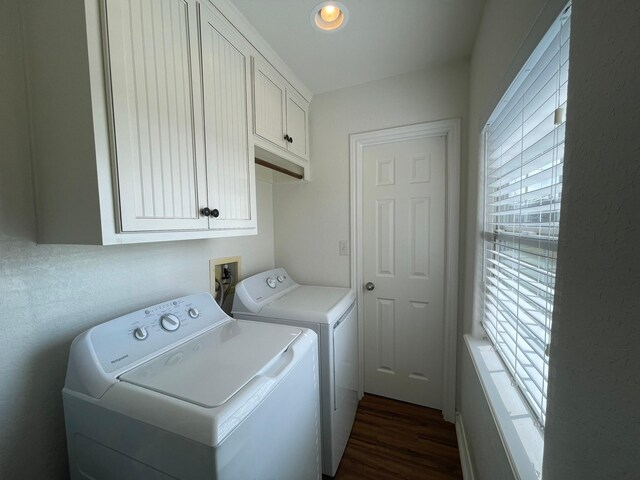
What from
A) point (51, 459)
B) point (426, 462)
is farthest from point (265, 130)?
point (426, 462)

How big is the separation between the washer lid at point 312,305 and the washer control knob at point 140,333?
2.05 ft

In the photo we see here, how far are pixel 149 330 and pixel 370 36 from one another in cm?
184

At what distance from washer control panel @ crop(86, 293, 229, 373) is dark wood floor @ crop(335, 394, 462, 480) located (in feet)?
4.10

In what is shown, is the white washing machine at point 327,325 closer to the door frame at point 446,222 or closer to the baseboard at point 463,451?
the door frame at point 446,222

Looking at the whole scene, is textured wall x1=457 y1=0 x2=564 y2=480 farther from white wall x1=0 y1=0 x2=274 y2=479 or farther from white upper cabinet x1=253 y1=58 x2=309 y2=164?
white wall x1=0 y1=0 x2=274 y2=479

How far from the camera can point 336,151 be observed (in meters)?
1.97

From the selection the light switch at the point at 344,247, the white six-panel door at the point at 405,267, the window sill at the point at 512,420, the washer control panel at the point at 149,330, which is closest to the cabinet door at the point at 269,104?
the white six-panel door at the point at 405,267

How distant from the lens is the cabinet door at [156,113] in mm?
745

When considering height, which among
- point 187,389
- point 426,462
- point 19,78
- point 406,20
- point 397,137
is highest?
point 406,20

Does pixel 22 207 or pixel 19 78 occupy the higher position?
pixel 19 78

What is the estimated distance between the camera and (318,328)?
1.37m

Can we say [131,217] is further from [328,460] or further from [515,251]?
[328,460]

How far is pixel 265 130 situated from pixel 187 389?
1.31 meters

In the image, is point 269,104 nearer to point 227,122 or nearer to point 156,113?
point 227,122
